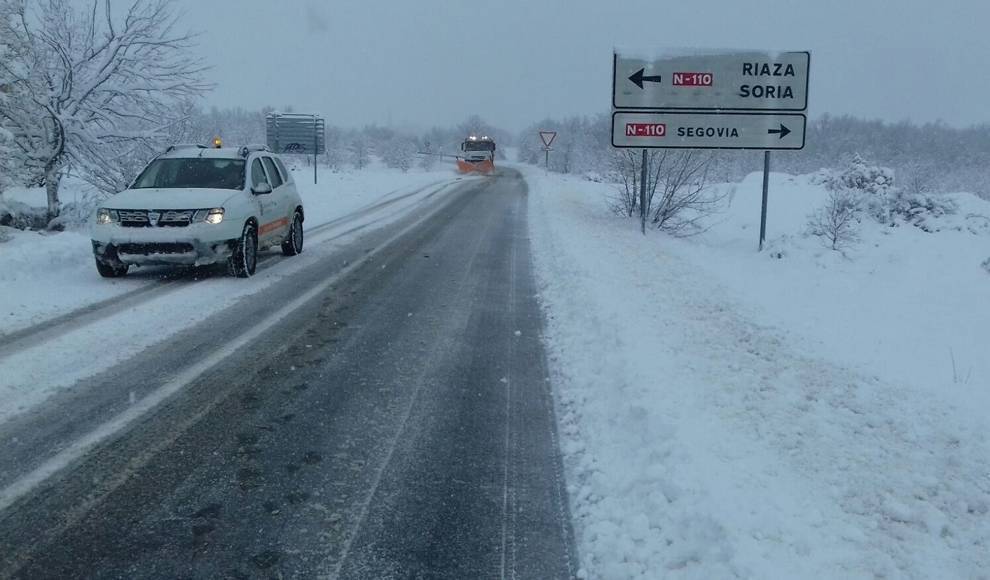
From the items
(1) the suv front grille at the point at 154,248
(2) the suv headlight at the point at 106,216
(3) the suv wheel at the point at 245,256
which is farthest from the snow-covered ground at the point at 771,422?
(2) the suv headlight at the point at 106,216

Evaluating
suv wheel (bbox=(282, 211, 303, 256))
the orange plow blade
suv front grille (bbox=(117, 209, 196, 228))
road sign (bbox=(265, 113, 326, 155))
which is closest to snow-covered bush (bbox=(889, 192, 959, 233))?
suv wheel (bbox=(282, 211, 303, 256))

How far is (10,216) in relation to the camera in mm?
14039

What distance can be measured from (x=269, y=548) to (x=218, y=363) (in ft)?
10.0

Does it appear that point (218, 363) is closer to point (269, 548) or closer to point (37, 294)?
point (269, 548)

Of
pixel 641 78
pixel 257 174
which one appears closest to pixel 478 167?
pixel 641 78

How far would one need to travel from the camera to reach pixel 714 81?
49.8 feet

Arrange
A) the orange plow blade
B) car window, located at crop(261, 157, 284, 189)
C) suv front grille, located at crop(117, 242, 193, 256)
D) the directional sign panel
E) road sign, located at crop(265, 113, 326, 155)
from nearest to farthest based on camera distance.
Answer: suv front grille, located at crop(117, 242, 193, 256), car window, located at crop(261, 157, 284, 189), the directional sign panel, road sign, located at crop(265, 113, 326, 155), the orange plow blade

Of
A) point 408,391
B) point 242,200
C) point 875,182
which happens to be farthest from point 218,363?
point 875,182

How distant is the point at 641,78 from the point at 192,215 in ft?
32.5

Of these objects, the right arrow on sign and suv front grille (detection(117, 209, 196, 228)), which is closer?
suv front grille (detection(117, 209, 196, 228))

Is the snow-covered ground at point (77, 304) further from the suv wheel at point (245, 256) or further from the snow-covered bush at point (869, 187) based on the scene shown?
the snow-covered bush at point (869, 187)

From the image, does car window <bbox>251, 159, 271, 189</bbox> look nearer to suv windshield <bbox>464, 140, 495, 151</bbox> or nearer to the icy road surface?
the icy road surface

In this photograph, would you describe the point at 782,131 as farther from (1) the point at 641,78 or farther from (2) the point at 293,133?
(2) the point at 293,133

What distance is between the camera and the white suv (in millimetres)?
9438
